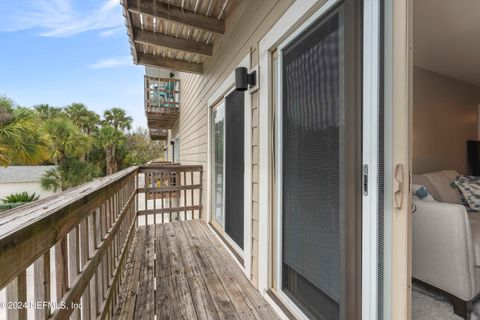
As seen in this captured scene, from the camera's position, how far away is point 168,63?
382 centimetres

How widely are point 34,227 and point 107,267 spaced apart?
1.27 m

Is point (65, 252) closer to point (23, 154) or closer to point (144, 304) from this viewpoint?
point (144, 304)

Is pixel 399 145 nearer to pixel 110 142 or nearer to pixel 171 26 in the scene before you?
pixel 171 26

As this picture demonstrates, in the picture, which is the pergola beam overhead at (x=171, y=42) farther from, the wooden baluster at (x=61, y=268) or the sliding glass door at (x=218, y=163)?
the wooden baluster at (x=61, y=268)

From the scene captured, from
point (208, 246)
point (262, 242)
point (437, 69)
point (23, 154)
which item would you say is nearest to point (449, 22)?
point (437, 69)

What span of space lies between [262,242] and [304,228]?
592 mm

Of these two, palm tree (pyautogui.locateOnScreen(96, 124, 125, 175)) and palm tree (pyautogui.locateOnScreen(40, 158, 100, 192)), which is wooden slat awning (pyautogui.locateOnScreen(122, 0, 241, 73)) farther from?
palm tree (pyautogui.locateOnScreen(96, 124, 125, 175))

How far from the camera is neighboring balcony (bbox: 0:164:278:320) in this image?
0.64m

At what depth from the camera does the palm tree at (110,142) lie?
51.6 ft

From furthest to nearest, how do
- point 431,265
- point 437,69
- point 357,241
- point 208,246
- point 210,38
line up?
point 437,69 → point 210,38 → point 208,246 → point 431,265 → point 357,241

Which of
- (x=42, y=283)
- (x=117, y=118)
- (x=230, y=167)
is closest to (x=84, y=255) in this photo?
(x=42, y=283)

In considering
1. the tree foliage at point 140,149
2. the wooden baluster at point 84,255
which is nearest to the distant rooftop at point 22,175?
the tree foliage at point 140,149

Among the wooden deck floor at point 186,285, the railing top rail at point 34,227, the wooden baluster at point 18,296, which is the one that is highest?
the railing top rail at point 34,227

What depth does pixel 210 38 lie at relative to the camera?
3387 mm
